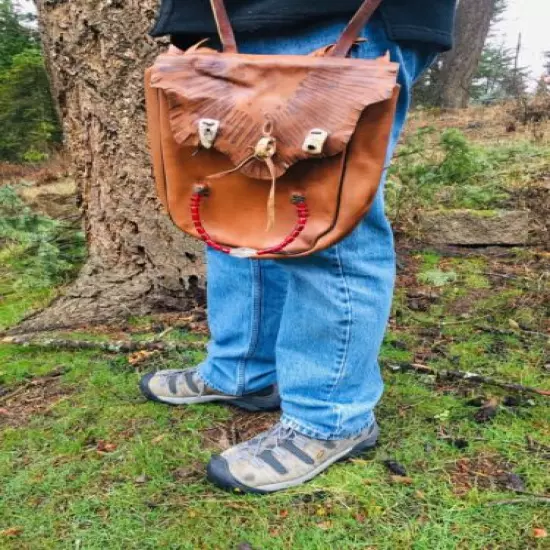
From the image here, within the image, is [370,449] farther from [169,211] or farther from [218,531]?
[169,211]

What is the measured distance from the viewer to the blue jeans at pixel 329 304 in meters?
1.36

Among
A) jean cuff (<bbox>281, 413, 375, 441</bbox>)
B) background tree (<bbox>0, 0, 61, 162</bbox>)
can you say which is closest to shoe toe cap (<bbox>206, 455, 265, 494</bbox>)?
jean cuff (<bbox>281, 413, 375, 441</bbox>)

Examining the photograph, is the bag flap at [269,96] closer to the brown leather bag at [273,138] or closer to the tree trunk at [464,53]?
the brown leather bag at [273,138]

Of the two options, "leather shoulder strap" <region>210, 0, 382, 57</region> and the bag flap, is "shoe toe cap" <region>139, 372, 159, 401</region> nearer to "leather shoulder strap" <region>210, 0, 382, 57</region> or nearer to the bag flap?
the bag flap

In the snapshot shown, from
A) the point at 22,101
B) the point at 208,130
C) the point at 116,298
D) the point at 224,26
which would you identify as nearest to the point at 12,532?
the point at 208,130

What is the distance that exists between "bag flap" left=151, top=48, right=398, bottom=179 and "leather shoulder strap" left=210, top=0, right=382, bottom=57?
0.13ft

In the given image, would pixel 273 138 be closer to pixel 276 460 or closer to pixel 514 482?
pixel 276 460

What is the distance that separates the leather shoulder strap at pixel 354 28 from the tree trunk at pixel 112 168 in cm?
134

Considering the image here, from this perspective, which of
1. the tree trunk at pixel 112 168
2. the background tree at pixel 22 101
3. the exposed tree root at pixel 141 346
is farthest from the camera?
the background tree at pixel 22 101

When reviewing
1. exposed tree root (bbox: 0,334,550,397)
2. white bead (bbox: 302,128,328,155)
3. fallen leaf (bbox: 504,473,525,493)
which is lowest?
exposed tree root (bbox: 0,334,550,397)

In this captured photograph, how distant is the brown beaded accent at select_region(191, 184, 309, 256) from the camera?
1.26 m

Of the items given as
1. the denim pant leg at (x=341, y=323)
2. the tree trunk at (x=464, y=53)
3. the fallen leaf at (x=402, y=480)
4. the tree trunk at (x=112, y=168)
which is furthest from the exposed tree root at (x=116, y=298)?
the tree trunk at (x=464, y=53)

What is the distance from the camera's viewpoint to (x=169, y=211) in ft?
4.63

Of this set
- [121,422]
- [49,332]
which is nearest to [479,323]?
[121,422]
